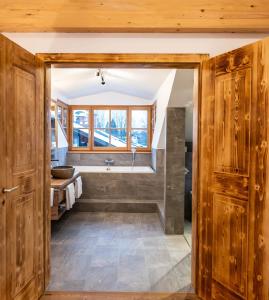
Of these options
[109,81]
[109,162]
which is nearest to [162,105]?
[109,81]

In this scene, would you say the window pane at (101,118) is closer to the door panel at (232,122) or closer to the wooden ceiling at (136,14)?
the wooden ceiling at (136,14)

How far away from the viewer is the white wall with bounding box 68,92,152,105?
6.45m

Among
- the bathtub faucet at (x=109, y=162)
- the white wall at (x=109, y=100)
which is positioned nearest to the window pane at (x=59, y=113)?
the white wall at (x=109, y=100)

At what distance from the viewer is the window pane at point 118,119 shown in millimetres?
6531

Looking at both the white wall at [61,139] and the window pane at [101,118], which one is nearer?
the white wall at [61,139]

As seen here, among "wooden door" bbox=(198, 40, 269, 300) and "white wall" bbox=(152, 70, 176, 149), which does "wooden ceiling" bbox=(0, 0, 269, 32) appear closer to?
"wooden door" bbox=(198, 40, 269, 300)

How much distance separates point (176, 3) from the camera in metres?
2.23

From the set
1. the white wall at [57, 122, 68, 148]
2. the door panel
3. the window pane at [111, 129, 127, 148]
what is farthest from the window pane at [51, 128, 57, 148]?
the door panel

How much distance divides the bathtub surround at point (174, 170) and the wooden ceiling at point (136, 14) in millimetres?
1901

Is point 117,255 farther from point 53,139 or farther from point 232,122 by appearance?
point 53,139

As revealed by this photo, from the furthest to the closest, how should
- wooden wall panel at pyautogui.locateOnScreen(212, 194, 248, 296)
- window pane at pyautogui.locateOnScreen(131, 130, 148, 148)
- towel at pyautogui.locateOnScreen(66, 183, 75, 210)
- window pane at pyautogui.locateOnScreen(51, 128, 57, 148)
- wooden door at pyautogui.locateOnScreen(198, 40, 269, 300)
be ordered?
window pane at pyautogui.locateOnScreen(131, 130, 148, 148)
window pane at pyautogui.locateOnScreen(51, 128, 57, 148)
towel at pyautogui.locateOnScreen(66, 183, 75, 210)
wooden wall panel at pyautogui.locateOnScreen(212, 194, 248, 296)
wooden door at pyautogui.locateOnScreen(198, 40, 269, 300)

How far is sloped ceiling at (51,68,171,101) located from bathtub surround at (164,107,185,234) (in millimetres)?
667

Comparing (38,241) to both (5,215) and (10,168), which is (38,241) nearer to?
(5,215)

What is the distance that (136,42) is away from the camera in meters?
2.33
